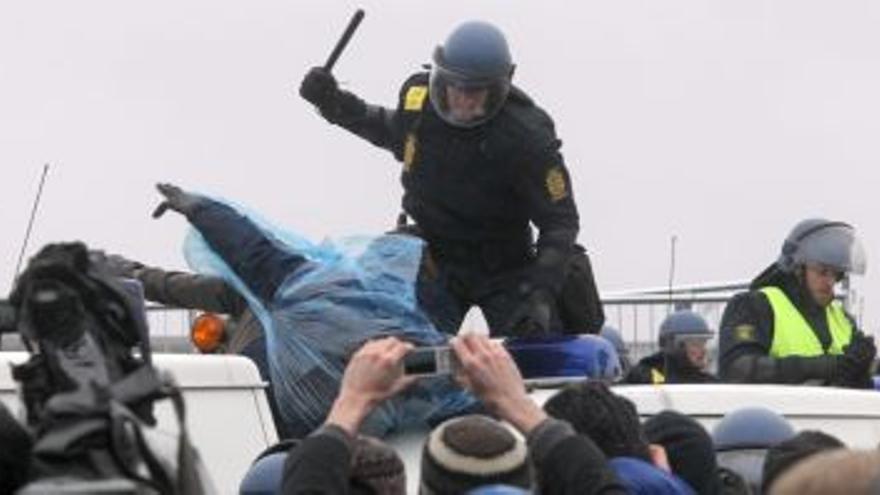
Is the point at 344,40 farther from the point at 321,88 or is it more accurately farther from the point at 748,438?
the point at 748,438

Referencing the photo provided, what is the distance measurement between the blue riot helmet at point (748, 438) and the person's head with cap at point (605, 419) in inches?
55.6

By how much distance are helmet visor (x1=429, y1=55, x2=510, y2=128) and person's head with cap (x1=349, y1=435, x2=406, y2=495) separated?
2727mm

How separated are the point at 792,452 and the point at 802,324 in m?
3.39

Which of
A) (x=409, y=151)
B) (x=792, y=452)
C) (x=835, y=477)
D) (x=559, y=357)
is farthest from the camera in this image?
(x=409, y=151)

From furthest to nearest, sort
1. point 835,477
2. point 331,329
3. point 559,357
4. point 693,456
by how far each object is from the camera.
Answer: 1. point 559,357
2. point 331,329
3. point 693,456
4. point 835,477

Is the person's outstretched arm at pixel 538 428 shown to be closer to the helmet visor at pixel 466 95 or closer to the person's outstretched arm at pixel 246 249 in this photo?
the person's outstretched arm at pixel 246 249

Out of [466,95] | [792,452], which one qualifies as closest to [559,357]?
[466,95]

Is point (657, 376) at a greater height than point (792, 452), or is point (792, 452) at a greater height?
point (792, 452)

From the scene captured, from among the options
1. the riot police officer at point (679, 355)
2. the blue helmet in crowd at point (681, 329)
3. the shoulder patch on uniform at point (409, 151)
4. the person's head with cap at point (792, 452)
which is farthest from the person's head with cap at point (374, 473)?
the blue helmet in crowd at point (681, 329)

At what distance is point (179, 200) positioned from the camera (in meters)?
7.62

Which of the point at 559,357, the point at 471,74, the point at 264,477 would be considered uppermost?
the point at 471,74

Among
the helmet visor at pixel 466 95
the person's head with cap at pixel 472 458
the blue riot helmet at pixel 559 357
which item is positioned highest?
the helmet visor at pixel 466 95

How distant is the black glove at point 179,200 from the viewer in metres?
7.58

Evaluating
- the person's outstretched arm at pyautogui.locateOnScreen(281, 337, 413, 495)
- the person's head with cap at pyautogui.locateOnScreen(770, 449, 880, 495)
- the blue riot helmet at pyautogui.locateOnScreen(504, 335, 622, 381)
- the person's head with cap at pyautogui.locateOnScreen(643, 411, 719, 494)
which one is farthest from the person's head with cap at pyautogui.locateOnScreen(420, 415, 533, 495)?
the blue riot helmet at pyautogui.locateOnScreen(504, 335, 622, 381)
